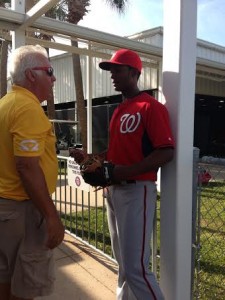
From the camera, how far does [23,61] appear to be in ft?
7.28

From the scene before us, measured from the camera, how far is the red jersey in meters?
2.23

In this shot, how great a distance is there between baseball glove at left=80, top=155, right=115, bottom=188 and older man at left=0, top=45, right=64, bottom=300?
0.87ft

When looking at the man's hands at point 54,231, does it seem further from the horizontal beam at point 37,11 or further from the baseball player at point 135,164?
the horizontal beam at point 37,11

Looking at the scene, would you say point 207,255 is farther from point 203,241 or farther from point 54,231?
point 54,231

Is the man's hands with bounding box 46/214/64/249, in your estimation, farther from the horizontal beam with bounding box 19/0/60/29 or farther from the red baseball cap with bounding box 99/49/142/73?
the horizontal beam with bounding box 19/0/60/29

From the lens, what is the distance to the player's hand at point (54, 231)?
209 centimetres

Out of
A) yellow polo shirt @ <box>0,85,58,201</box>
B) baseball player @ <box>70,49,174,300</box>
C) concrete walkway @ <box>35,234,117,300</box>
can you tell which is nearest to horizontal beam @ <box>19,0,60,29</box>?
baseball player @ <box>70,49,174,300</box>

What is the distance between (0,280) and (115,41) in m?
4.31

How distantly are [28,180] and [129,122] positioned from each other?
0.74 meters

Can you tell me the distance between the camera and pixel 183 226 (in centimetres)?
240

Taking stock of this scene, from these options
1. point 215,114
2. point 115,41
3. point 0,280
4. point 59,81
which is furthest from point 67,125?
point 0,280

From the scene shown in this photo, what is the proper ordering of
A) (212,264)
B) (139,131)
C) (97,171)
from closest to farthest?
(139,131)
(97,171)
(212,264)

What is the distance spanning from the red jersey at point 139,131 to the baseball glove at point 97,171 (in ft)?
0.36

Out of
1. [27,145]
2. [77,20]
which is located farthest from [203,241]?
[77,20]
